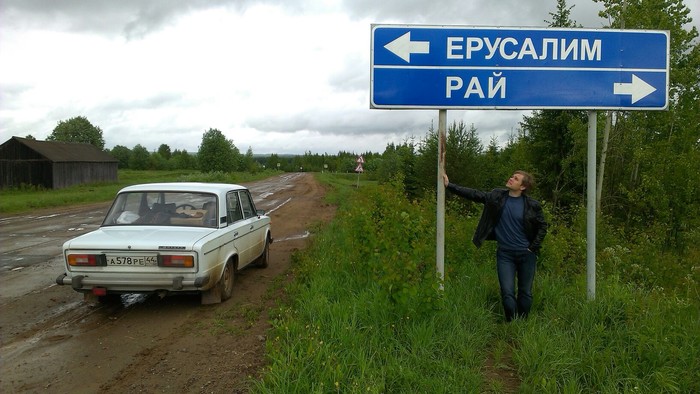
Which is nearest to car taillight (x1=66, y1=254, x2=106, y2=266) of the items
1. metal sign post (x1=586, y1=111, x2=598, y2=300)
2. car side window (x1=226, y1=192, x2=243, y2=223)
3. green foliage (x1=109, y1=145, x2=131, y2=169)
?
car side window (x1=226, y1=192, x2=243, y2=223)

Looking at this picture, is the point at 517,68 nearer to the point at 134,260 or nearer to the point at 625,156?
the point at 134,260

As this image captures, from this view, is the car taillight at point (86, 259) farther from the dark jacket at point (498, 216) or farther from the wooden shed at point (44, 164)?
the wooden shed at point (44, 164)

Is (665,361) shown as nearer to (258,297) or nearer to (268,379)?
(268,379)

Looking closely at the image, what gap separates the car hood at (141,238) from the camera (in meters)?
5.52

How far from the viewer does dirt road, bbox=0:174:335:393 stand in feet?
13.2

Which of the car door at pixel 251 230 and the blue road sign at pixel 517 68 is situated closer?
the blue road sign at pixel 517 68

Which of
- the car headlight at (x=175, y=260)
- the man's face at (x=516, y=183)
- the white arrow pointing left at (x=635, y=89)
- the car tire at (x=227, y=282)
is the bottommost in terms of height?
the car tire at (x=227, y=282)

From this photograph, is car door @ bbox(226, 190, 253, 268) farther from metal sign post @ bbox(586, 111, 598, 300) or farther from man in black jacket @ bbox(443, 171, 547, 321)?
metal sign post @ bbox(586, 111, 598, 300)

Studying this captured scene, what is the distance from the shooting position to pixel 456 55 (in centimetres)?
496

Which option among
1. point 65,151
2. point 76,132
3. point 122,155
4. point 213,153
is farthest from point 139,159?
point 65,151

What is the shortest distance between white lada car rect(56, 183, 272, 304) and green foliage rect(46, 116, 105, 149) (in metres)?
97.5

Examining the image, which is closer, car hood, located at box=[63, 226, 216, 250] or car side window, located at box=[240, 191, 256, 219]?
car hood, located at box=[63, 226, 216, 250]

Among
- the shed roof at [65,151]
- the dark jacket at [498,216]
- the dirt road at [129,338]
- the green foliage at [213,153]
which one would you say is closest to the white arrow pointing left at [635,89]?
the dark jacket at [498,216]

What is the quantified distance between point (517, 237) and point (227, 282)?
3897mm
